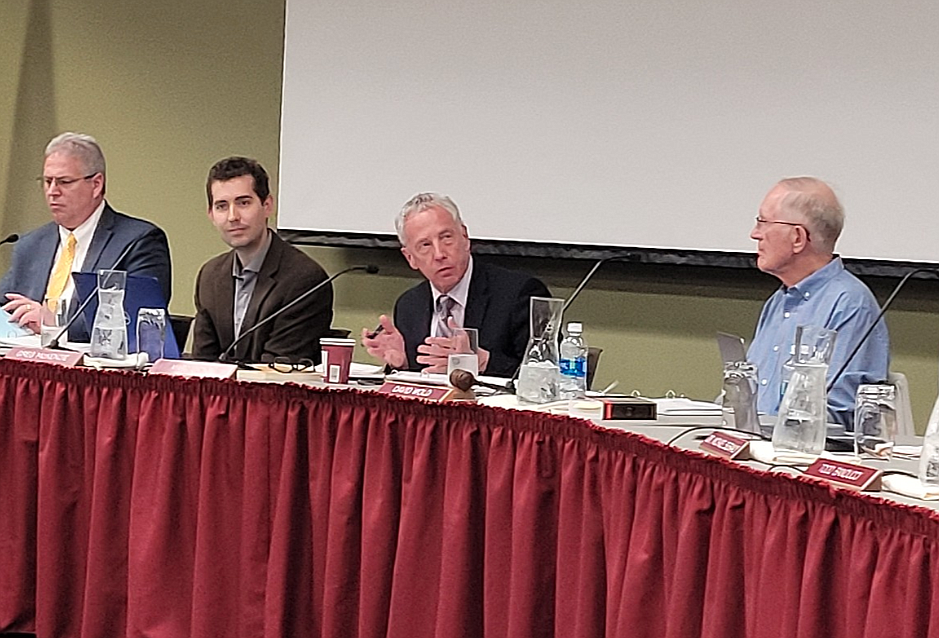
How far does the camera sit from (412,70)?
5.34m

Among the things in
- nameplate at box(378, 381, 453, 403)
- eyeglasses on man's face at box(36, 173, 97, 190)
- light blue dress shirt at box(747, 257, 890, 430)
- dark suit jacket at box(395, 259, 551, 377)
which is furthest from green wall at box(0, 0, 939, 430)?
nameplate at box(378, 381, 453, 403)

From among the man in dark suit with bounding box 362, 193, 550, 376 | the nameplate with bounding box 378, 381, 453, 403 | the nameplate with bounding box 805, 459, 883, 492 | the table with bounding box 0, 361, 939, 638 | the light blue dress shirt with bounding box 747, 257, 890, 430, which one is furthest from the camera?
the man in dark suit with bounding box 362, 193, 550, 376

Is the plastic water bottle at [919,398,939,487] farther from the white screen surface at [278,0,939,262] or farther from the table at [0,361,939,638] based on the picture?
the white screen surface at [278,0,939,262]

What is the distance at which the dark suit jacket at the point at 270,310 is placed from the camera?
405cm

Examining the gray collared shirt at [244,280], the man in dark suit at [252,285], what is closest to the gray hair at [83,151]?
the man in dark suit at [252,285]

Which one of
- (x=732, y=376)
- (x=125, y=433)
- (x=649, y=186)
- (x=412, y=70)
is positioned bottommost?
(x=125, y=433)

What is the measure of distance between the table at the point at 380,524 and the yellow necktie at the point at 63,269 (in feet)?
3.20

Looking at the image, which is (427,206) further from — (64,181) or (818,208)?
(64,181)

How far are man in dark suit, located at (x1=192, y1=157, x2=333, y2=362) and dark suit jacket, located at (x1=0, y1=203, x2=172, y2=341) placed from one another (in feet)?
0.56

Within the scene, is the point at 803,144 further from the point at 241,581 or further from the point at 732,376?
the point at 241,581

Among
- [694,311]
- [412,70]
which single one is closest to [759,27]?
[694,311]

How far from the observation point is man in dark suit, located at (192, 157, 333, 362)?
4062mm

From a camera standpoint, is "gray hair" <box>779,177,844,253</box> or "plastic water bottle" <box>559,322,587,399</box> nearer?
"plastic water bottle" <box>559,322,587,399</box>

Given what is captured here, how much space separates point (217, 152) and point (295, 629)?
122 inches
